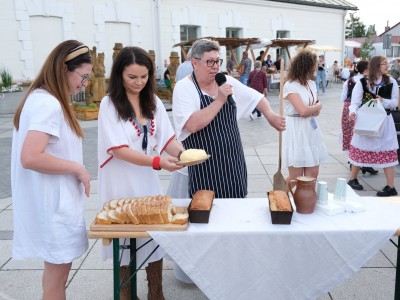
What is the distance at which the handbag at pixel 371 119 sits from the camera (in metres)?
4.80

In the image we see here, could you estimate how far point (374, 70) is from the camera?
4879mm

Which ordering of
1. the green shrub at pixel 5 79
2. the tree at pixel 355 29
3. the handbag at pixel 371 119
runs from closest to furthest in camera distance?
1. the handbag at pixel 371 119
2. the green shrub at pixel 5 79
3. the tree at pixel 355 29

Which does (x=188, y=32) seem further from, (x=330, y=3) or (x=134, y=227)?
(x=134, y=227)

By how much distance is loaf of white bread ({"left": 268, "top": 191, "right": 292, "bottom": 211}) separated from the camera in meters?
2.14

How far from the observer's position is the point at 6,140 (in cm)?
864

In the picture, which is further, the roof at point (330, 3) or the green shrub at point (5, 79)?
the roof at point (330, 3)

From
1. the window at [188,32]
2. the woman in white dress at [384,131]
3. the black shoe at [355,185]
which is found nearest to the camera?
the woman in white dress at [384,131]

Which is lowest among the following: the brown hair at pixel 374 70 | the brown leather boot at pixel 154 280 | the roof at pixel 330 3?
the brown leather boot at pixel 154 280

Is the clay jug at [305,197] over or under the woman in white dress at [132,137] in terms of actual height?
under

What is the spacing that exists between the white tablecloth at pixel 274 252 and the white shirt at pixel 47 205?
445 millimetres

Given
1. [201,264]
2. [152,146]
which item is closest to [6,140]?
[152,146]

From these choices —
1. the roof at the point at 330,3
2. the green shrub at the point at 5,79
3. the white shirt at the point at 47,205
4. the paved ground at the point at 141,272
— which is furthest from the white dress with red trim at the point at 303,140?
the roof at the point at 330,3

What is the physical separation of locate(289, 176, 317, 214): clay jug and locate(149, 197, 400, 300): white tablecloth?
59mm

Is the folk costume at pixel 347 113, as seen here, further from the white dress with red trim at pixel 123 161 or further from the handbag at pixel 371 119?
the white dress with red trim at pixel 123 161
